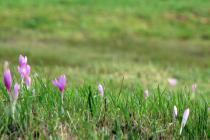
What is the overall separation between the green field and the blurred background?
39 mm

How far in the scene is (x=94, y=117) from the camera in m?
3.56

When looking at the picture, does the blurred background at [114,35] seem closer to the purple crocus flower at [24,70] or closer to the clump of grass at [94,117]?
the clump of grass at [94,117]

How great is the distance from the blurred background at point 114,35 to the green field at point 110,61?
0.13 ft

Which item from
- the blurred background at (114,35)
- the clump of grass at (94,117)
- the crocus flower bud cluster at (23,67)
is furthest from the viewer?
the blurred background at (114,35)

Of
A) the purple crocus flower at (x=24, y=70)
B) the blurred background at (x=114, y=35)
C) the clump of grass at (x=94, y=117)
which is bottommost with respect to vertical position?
the blurred background at (x=114, y=35)

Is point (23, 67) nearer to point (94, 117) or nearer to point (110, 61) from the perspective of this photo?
point (94, 117)

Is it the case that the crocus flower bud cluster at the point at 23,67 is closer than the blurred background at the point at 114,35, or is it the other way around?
the crocus flower bud cluster at the point at 23,67

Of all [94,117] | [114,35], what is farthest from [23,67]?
[114,35]

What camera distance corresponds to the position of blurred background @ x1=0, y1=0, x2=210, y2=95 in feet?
54.5

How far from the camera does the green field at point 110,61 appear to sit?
351 cm

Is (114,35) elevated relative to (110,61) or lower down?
lower down

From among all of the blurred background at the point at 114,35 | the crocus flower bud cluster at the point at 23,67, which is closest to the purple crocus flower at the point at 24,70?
the crocus flower bud cluster at the point at 23,67

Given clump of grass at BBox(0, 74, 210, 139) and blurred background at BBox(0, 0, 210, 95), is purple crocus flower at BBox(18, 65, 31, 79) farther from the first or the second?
blurred background at BBox(0, 0, 210, 95)

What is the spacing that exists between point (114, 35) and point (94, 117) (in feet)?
78.3
